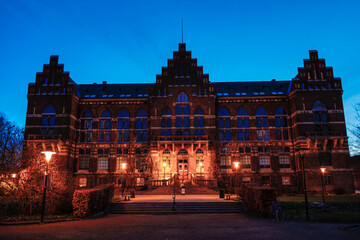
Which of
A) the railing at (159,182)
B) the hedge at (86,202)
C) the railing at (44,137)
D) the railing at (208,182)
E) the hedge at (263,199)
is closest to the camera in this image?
the hedge at (86,202)

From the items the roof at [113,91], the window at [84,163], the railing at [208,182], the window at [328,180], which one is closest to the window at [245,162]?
the railing at [208,182]

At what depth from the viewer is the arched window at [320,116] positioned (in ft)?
139

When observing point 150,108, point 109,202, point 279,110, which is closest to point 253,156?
point 279,110

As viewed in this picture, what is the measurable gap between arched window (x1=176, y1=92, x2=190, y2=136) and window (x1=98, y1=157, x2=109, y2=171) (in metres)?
12.6

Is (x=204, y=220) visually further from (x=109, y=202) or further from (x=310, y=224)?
(x=109, y=202)

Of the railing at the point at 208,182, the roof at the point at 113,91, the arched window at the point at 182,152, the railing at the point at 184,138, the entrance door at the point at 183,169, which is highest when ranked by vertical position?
the roof at the point at 113,91

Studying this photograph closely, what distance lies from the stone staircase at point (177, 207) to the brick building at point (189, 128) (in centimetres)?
1810

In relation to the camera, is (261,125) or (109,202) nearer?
(109,202)

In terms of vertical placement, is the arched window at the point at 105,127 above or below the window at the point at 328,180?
above

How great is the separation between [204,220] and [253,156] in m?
28.3

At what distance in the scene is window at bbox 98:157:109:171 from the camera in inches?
1759

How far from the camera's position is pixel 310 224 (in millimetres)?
16062

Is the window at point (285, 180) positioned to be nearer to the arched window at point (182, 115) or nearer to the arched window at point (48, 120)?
the arched window at point (182, 115)

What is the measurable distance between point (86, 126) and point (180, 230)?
35.5 m
